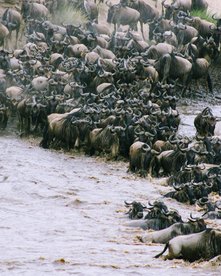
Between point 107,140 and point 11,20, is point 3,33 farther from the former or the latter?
point 107,140

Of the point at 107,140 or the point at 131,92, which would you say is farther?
the point at 131,92

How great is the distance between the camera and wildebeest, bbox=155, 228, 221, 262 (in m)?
14.2

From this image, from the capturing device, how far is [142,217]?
17453 mm

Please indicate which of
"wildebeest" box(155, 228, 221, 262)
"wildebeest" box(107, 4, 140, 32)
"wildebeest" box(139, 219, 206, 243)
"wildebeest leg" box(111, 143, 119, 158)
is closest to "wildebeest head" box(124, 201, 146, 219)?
"wildebeest" box(139, 219, 206, 243)

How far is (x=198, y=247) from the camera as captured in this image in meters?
14.2

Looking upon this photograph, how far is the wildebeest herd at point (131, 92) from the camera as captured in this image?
1936cm

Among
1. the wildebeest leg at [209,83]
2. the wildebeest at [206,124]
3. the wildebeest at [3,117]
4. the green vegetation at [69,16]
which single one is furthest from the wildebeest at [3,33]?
the wildebeest at [206,124]

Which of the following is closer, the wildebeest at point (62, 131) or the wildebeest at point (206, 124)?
the wildebeest at point (62, 131)

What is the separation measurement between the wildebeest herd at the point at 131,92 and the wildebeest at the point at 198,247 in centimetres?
1

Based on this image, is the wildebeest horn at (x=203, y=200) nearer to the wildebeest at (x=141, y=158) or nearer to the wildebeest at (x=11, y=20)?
the wildebeest at (x=141, y=158)

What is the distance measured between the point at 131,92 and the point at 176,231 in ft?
38.4

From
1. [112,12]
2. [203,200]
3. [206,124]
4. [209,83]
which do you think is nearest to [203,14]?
[112,12]

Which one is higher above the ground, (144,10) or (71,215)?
(144,10)

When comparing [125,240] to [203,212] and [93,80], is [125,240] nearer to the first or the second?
[203,212]
